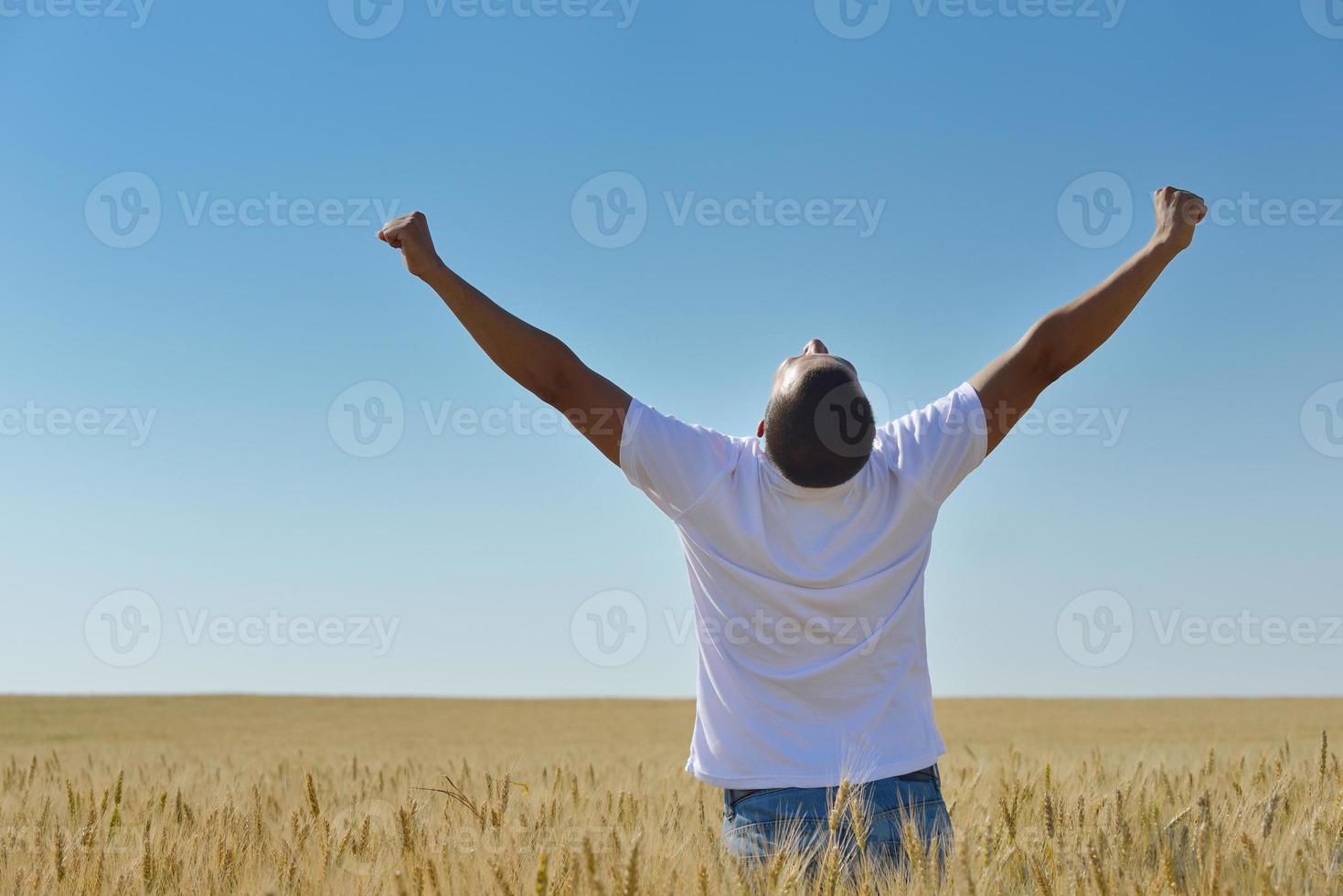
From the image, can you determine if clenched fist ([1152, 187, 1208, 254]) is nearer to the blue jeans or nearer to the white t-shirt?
the white t-shirt

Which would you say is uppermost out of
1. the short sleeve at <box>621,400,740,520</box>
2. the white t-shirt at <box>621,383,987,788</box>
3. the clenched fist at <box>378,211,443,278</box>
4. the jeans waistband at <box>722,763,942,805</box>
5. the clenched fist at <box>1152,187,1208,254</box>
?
the clenched fist at <box>1152,187,1208,254</box>

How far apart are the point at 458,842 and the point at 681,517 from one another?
1.26m

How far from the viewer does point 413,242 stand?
326 centimetres

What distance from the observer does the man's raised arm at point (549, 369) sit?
10.1ft

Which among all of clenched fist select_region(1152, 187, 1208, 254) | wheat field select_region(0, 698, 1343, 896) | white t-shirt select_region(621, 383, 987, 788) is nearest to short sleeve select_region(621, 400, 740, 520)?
white t-shirt select_region(621, 383, 987, 788)

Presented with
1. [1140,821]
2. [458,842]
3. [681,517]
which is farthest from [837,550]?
[1140,821]

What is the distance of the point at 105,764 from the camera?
8.25 m

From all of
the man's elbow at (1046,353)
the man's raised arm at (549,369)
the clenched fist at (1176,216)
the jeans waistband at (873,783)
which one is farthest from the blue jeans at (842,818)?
the clenched fist at (1176,216)

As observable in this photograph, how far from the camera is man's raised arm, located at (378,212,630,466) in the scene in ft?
10.1

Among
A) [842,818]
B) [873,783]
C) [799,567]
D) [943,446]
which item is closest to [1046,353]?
[943,446]

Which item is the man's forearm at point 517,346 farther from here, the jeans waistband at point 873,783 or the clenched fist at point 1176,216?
the clenched fist at point 1176,216

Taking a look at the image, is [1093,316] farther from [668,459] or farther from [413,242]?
[413,242]

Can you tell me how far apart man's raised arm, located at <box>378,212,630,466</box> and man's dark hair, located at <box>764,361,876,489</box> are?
1.52ft

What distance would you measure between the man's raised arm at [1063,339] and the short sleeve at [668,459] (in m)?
0.84
